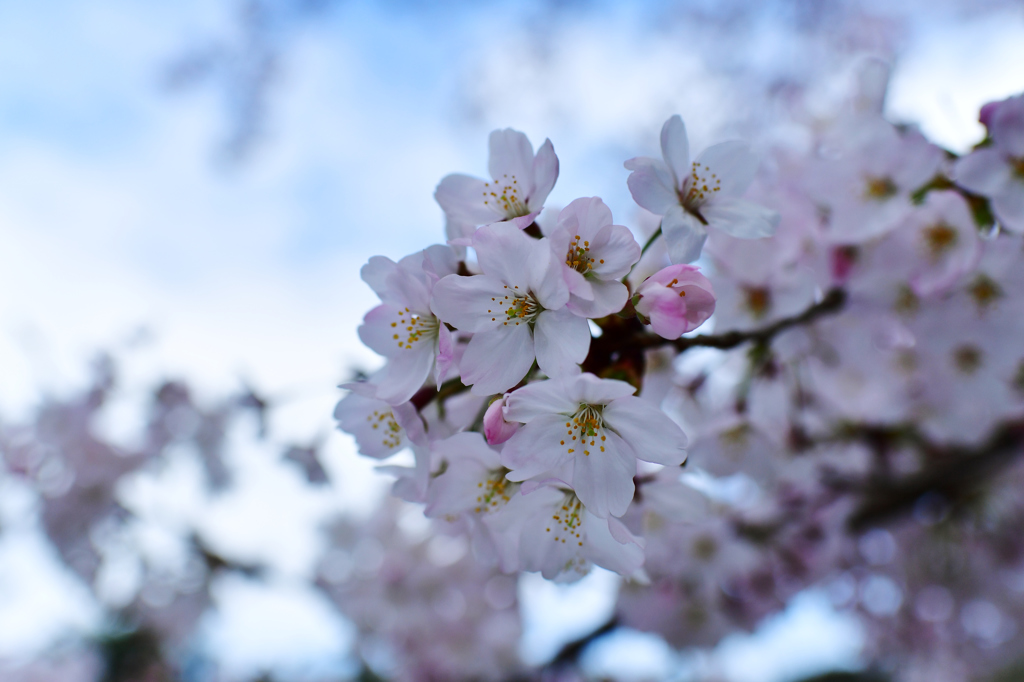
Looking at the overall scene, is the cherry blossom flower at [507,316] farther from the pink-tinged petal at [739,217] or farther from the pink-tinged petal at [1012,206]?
the pink-tinged petal at [1012,206]

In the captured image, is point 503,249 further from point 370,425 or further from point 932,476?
point 932,476

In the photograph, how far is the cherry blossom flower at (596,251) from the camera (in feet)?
2.15

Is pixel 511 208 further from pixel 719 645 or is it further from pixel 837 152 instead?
pixel 719 645

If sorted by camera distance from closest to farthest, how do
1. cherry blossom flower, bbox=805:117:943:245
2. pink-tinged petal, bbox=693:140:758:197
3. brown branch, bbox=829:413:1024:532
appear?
pink-tinged petal, bbox=693:140:758:197 → cherry blossom flower, bbox=805:117:943:245 → brown branch, bbox=829:413:1024:532

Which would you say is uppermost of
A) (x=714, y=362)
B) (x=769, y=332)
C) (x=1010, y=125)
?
(x=1010, y=125)

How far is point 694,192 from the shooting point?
0.84 metres

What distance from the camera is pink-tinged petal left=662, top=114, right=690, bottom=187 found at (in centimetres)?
80

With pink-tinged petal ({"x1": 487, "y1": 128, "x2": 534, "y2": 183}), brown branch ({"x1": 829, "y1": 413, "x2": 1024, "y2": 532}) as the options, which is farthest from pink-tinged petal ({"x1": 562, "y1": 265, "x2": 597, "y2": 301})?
brown branch ({"x1": 829, "y1": 413, "x2": 1024, "y2": 532})

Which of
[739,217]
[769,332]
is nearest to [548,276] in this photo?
[739,217]

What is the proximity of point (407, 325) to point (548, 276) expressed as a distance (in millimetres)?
238

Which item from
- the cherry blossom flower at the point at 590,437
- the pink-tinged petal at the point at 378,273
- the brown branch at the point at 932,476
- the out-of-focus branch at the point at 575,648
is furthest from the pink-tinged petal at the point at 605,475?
the out-of-focus branch at the point at 575,648

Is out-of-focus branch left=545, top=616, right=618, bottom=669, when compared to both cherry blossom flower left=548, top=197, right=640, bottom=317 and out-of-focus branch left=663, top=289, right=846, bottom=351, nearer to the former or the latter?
out-of-focus branch left=663, top=289, right=846, bottom=351

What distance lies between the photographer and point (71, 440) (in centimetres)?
281

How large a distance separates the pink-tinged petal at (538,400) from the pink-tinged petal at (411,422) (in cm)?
15
